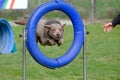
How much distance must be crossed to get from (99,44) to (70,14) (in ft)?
19.0

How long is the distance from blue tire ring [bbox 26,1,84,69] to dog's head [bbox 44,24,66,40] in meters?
0.68

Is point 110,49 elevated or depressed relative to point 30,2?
depressed

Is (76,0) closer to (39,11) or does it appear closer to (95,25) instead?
(95,25)

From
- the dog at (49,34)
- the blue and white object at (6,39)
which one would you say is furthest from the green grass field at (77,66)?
the dog at (49,34)

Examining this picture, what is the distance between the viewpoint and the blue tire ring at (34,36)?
6820 millimetres

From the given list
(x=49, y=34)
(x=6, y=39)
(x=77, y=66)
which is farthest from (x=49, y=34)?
(x=77, y=66)

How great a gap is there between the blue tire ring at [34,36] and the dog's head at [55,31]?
68 cm

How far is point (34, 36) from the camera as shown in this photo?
22.5 feet

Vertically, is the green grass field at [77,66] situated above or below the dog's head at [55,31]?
below

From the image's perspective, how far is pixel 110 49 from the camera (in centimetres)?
1205

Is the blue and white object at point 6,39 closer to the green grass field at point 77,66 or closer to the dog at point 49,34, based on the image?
the dog at point 49,34

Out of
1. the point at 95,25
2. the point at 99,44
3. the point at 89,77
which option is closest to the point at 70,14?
the point at 89,77

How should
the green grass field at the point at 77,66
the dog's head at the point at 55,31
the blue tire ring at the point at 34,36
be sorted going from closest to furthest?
the blue tire ring at the point at 34,36 → the dog's head at the point at 55,31 → the green grass field at the point at 77,66

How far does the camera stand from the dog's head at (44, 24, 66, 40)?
7.85 meters
